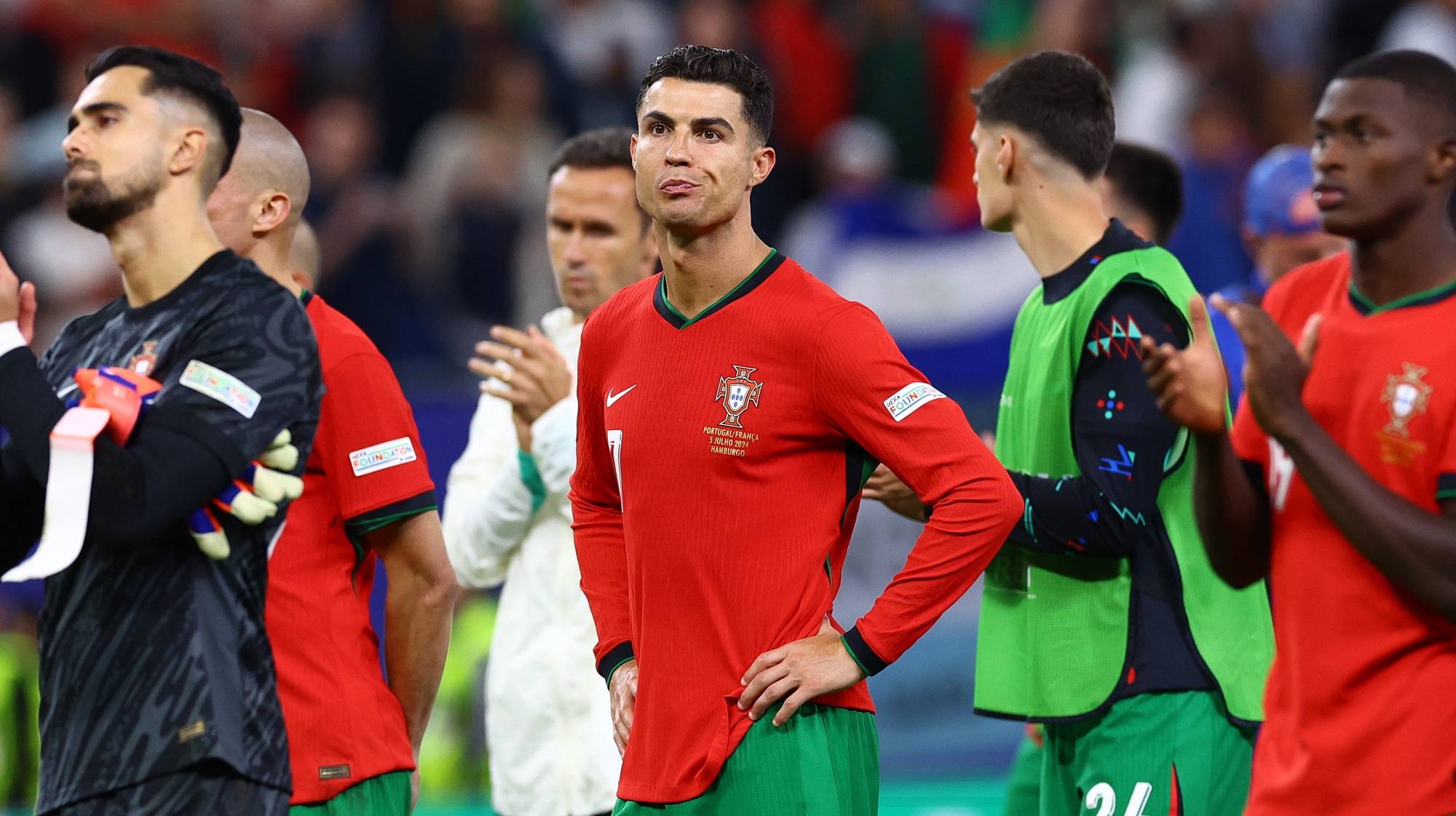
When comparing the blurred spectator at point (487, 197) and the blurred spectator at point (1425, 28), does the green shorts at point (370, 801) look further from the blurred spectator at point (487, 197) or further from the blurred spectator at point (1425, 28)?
the blurred spectator at point (1425, 28)

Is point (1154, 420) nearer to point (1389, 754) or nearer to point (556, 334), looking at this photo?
point (1389, 754)

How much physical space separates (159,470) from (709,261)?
137cm

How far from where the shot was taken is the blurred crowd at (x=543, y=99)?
11.4 m

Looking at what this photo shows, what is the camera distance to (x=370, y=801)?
434 centimetres

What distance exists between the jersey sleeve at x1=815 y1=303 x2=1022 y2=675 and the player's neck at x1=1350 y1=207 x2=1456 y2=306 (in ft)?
2.92

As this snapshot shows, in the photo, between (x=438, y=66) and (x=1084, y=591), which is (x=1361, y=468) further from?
(x=438, y=66)

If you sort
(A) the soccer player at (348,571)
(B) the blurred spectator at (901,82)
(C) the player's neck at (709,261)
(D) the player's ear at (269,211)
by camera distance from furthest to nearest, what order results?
(B) the blurred spectator at (901,82)
(D) the player's ear at (269,211)
(A) the soccer player at (348,571)
(C) the player's neck at (709,261)

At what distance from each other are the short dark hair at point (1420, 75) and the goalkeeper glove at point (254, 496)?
232cm

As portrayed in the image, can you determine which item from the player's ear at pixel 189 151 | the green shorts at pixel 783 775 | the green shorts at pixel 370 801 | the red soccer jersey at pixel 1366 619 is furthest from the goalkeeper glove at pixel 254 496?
the red soccer jersey at pixel 1366 619

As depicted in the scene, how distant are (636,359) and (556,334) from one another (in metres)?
1.67

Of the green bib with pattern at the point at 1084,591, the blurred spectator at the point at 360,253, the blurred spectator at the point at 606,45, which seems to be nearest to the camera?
the green bib with pattern at the point at 1084,591

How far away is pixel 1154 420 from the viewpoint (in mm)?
4555

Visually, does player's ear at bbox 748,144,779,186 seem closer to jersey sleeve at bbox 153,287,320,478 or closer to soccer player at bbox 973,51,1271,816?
soccer player at bbox 973,51,1271,816

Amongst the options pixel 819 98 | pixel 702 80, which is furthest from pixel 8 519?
pixel 819 98
